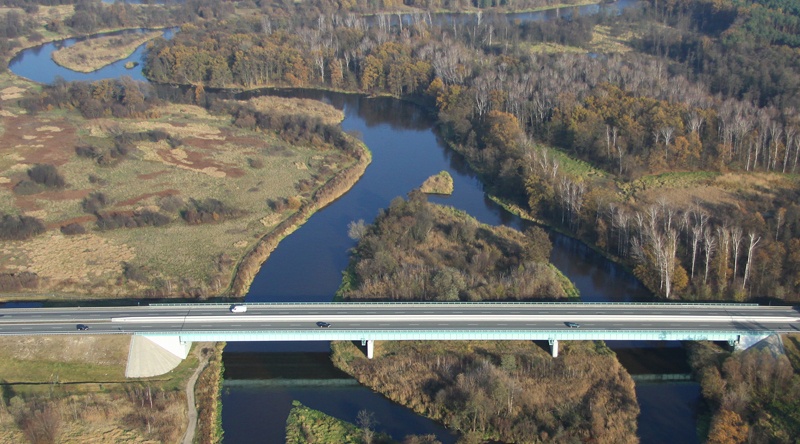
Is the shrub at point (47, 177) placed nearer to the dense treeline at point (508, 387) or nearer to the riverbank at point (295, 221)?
the riverbank at point (295, 221)

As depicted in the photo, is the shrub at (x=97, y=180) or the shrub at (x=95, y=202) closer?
the shrub at (x=95, y=202)

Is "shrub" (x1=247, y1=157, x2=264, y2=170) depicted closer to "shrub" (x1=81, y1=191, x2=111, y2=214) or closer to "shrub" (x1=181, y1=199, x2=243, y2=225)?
"shrub" (x1=181, y1=199, x2=243, y2=225)

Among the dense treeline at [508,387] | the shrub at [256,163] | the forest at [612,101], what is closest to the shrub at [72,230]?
the shrub at [256,163]

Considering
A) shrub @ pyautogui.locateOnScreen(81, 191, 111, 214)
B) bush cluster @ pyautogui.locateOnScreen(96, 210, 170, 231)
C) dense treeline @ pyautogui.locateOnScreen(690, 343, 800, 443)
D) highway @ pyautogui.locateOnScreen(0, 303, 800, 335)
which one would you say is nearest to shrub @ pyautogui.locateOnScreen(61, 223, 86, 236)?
bush cluster @ pyautogui.locateOnScreen(96, 210, 170, 231)

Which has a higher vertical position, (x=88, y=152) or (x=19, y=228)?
(x=88, y=152)

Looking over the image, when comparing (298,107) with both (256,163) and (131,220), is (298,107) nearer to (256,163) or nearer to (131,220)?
(256,163)

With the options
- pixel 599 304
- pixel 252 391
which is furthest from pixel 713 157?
pixel 252 391

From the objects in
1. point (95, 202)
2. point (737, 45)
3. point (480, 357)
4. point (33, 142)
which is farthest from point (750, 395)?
point (33, 142)

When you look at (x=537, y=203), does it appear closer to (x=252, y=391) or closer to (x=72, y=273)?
(x=252, y=391)
